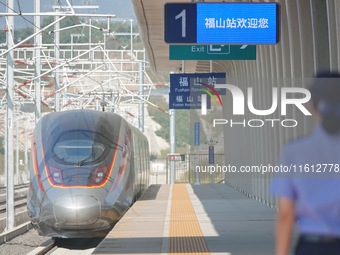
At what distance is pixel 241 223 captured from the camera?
20266 mm

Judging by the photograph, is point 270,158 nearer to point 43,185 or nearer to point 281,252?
point 43,185

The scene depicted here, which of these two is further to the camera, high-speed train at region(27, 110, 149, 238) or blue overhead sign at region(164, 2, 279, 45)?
high-speed train at region(27, 110, 149, 238)

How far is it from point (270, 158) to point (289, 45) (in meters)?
5.24

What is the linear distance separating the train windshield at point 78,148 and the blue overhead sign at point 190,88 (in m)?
6.46

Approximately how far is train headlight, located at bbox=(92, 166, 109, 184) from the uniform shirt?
1574 cm

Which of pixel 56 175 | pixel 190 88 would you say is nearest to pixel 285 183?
pixel 56 175

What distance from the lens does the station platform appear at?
14609mm

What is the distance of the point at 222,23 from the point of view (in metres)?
14.8

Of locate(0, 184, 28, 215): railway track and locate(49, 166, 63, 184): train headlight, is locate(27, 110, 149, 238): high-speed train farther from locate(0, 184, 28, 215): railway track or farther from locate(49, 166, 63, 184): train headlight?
locate(0, 184, 28, 215): railway track

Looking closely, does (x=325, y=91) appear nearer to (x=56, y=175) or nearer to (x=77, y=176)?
(x=77, y=176)

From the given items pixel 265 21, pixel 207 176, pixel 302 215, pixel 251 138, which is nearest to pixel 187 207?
pixel 251 138

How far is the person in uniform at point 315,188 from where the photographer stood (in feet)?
14.7

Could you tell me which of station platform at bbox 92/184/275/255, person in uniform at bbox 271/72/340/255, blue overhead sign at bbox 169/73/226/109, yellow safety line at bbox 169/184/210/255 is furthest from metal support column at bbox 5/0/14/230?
person in uniform at bbox 271/72/340/255

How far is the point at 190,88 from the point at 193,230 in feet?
34.9
